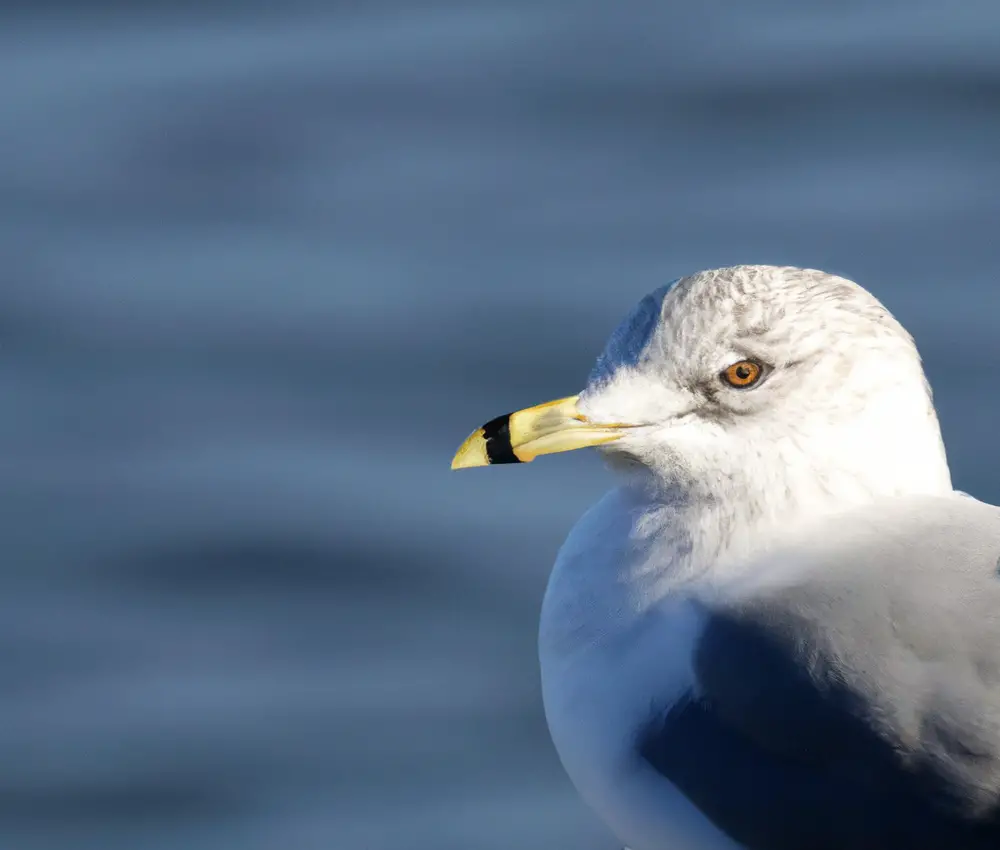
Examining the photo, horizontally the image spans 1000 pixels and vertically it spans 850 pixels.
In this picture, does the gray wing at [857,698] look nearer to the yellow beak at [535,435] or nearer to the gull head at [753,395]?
the gull head at [753,395]

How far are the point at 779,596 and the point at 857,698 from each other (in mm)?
266

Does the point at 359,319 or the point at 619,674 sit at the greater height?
the point at 359,319

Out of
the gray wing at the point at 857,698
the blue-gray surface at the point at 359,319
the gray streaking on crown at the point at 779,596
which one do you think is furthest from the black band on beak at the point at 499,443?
the blue-gray surface at the point at 359,319

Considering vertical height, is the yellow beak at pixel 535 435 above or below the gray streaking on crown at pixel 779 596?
above

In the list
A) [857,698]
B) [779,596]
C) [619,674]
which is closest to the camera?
[857,698]

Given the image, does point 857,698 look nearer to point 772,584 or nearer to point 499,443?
point 772,584

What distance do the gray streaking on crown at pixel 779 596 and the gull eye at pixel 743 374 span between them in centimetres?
1

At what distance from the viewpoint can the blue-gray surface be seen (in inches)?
189

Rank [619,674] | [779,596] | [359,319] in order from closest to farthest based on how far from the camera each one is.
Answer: [779,596] → [619,674] → [359,319]

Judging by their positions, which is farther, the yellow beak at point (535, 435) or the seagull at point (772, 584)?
the yellow beak at point (535, 435)

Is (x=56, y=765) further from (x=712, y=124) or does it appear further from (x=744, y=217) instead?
(x=712, y=124)

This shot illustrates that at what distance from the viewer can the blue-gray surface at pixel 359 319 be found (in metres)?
4.79

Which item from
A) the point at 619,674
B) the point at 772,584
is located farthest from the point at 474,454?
the point at 772,584

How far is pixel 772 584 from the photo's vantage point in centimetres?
359
